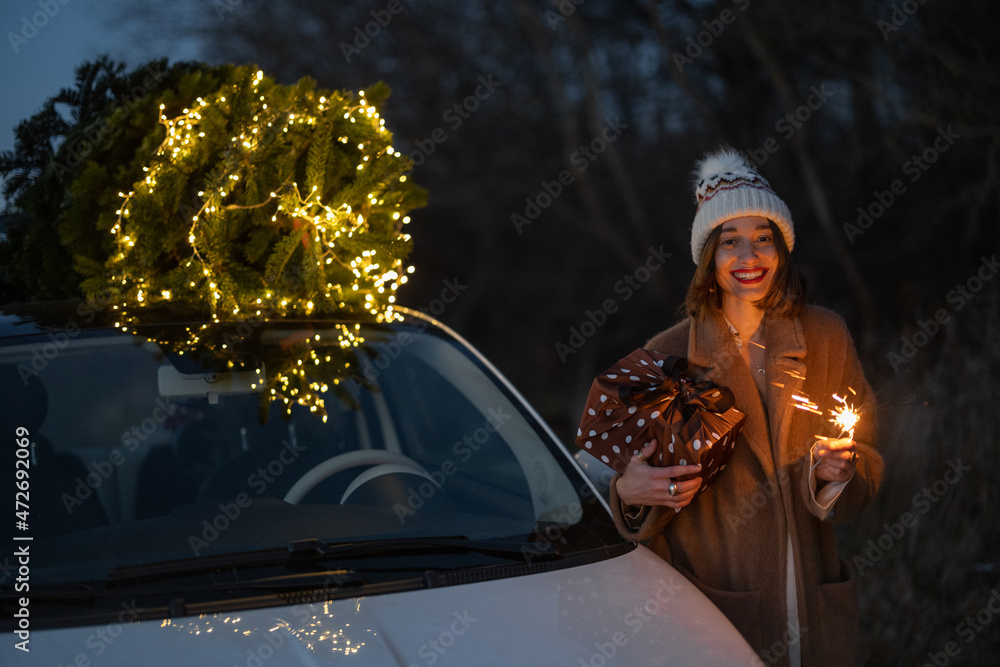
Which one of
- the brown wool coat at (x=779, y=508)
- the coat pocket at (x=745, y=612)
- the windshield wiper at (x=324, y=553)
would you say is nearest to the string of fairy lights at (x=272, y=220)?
the windshield wiper at (x=324, y=553)

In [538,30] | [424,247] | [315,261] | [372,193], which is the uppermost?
[424,247]

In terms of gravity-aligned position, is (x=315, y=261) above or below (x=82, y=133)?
below

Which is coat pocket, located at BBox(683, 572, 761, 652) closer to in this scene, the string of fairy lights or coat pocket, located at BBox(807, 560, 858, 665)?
coat pocket, located at BBox(807, 560, 858, 665)

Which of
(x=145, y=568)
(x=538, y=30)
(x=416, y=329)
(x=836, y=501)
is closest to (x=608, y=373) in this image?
(x=836, y=501)

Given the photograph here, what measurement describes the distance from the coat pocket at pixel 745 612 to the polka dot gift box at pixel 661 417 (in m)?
0.28

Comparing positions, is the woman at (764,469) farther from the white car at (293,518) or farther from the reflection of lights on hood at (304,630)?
the reflection of lights on hood at (304,630)

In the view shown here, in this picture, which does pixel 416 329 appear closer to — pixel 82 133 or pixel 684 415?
pixel 684 415

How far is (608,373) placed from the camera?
2262 millimetres

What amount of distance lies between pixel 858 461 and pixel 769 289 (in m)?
0.46

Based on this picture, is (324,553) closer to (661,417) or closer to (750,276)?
(661,417)

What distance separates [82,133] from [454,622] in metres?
2.46

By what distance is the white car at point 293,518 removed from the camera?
1.84m

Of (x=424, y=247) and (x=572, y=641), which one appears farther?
(x=424, y=247)

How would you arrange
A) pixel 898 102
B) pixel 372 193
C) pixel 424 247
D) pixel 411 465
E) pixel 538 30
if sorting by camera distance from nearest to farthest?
pixel 411 465
pixel 372 193
pixel 898 102
pixel 538 30
pixel 424 247
